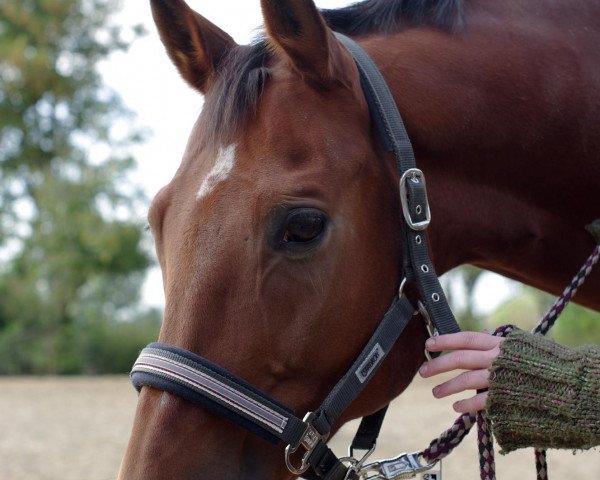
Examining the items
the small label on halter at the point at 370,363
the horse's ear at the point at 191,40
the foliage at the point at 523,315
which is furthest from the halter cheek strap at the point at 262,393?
the foliage at the point at 523,315

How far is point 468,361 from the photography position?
6.38 feet

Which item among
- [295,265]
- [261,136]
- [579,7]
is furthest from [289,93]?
[579,7]

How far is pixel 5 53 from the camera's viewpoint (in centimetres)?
2394

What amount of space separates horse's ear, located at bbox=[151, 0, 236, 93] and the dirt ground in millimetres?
6568

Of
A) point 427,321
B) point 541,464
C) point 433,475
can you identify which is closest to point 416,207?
point 427,321

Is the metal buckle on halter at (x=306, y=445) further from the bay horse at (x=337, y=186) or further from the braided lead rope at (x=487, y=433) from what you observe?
the braided lead rope at (x=487, y=433)

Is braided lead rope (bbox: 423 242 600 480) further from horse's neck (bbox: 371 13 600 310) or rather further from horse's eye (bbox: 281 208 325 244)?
horse's eye (bbox: 281 208 325 244)

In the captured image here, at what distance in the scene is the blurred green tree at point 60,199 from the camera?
899 inches

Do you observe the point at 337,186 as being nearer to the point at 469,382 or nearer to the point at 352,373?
the point at 352,373

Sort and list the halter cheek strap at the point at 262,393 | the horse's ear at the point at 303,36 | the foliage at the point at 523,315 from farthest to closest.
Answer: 1. the foliage at the point at 523,315
2. the horse's ear at the point at 303,36
3. the halter cheek strap at the point at 262,393

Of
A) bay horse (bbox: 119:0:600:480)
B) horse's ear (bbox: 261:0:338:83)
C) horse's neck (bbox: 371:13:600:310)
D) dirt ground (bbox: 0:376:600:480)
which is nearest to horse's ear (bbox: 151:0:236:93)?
bay horse (bbox: 119:0:600:480)

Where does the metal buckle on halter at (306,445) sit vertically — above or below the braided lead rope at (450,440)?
above

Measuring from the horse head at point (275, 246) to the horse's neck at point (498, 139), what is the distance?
21 cm

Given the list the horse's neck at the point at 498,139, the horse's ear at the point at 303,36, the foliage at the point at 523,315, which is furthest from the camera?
the foliage at the point at 523,315
